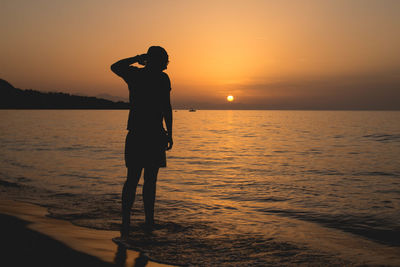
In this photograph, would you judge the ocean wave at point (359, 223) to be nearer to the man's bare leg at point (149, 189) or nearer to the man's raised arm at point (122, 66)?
the man's bare leg at point (149, 189)

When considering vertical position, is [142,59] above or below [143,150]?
above

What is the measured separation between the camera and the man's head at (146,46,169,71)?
464cm

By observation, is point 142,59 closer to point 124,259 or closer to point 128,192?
point 128,192

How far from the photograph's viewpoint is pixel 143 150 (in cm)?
466

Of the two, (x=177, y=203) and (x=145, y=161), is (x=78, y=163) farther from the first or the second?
(x=145, y=161)

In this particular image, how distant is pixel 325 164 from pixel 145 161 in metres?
13.4

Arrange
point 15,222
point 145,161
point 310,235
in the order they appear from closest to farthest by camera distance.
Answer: point 145,161, point 15,222, point 310,235

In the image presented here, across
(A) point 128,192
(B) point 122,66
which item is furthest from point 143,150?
(B) point 122,66

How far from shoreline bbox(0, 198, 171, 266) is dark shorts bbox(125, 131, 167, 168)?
44.8 inches

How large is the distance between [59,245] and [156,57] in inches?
107

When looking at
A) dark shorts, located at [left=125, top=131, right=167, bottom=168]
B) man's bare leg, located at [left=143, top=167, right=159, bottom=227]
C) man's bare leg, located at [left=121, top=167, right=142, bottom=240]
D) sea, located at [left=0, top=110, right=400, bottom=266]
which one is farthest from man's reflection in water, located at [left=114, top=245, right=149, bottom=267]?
dark shorts, located at [left=125, top=131, right=167, bottom=168]

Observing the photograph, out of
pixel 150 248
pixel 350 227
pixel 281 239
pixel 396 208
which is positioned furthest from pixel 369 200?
pixel 150 248

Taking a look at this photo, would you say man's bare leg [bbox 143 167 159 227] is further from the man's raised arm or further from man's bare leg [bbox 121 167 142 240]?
the man's raised arm

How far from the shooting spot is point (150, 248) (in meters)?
4.41
